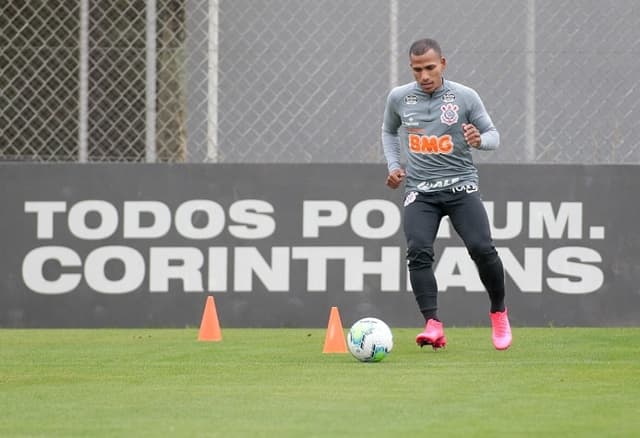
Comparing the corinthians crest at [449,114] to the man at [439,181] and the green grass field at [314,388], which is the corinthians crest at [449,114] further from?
the green grass field at [314,388]

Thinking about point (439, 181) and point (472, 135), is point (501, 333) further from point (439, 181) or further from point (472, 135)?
point (472, 135)

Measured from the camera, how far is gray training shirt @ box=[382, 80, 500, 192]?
895 cm

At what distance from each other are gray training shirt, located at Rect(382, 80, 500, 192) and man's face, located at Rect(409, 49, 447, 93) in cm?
13

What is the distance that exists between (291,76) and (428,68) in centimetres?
302

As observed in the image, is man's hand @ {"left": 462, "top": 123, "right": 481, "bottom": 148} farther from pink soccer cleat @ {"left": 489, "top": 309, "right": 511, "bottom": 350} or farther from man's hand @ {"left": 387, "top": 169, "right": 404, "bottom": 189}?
pink soccer cleat @ {"left": 489, "top": 309, "right": 511, "bottom": 350}

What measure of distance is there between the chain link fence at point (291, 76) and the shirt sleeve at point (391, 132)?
90.0 inches

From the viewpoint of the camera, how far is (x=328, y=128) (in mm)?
11703

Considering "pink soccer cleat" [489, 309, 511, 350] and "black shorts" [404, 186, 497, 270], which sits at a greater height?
"black shorts" [404, 186, 497, 270]

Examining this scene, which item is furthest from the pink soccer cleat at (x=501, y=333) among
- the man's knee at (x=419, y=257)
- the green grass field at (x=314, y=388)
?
the man's knee at (x=419, y=257)

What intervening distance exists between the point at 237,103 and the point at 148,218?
1.13 meters

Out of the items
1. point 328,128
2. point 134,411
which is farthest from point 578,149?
point 134,411

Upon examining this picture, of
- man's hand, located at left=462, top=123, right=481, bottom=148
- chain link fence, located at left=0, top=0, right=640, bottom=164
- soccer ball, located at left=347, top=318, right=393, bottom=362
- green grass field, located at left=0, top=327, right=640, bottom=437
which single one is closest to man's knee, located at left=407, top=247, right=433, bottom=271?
green grass field, located at left=0, top=327, right=640, bottom=437

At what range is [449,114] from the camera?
8.95 meters

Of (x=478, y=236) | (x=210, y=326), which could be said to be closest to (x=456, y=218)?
(x=478, y=236)
